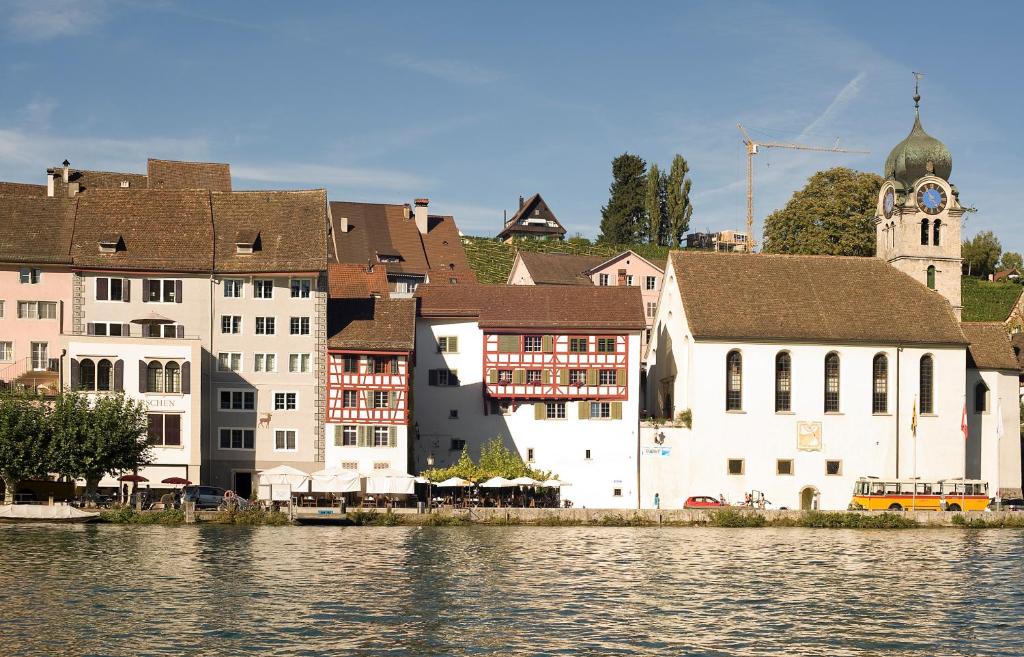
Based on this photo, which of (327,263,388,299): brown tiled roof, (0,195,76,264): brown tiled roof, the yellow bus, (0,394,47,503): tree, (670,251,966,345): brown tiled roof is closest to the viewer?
(0,394,47,503): tree

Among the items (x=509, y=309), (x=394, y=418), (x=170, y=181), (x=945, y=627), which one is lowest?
(x=945, y=627)

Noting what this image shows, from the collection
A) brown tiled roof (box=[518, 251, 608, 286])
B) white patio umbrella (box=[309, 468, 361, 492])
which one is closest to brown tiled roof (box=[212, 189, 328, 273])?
white patio umbrella (box=[309, 468, 361, 492])

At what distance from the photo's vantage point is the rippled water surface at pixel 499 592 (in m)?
39.9

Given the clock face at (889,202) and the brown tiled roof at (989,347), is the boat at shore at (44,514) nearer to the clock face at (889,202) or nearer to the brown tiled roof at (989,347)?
the brown tiled roof at (989,347)

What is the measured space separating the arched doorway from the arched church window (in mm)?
5483

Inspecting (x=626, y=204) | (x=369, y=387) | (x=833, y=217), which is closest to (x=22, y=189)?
(x=369, y=387)

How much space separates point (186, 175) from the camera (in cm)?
8981

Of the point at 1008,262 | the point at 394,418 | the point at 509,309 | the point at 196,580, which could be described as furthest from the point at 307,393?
the point at 1008,262

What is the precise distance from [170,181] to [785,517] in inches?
1654

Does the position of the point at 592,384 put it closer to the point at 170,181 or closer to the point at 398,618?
the point at 170,181

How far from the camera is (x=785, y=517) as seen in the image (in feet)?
232

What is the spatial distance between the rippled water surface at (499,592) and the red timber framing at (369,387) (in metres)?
9.53

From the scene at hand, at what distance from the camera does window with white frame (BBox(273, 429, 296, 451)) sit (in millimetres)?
75125

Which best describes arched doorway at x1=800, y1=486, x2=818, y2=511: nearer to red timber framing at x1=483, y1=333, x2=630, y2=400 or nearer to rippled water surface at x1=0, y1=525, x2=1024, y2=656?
red timber framing at x1=483, y1=333, x2=630, y2=400
